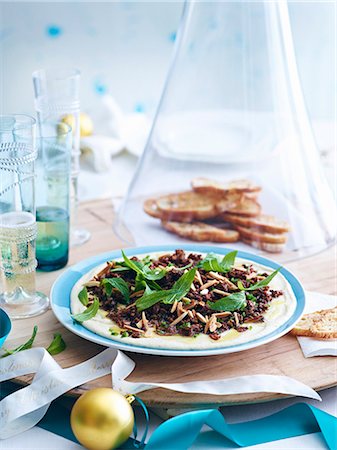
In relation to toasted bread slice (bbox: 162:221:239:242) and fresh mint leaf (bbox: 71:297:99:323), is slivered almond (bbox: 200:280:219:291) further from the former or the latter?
toasted bread slice (bbox: 162:221:239:242)

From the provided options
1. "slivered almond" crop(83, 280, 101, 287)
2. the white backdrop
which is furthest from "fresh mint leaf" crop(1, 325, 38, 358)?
the white backdrop

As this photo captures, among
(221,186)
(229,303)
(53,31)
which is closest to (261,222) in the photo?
(221,186)

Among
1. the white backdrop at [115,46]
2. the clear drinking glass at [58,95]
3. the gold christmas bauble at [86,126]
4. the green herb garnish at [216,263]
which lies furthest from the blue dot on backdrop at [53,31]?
the green herb garnish at [216,263]

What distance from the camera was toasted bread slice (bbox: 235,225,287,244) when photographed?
6.21 feet

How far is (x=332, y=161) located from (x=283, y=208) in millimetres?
638

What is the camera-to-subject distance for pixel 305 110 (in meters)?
1.95

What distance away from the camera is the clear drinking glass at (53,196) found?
1749 mm

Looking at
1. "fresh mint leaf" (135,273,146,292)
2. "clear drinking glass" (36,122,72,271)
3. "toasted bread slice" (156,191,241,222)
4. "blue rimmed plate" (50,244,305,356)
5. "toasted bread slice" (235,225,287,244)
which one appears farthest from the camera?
"toasted bread slice" (156,191,241,222)

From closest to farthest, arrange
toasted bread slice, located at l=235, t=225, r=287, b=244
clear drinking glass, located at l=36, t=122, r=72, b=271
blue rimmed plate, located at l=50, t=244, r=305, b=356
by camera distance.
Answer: blue rimmed plate, located at l=50, t=244, r=305, b=356, clear drinking glass, located at l=36, t=122, r=72, b=271, toasted bread slice, located at l=235, t=225, r=287, b=244

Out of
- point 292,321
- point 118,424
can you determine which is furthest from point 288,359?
point 118,424

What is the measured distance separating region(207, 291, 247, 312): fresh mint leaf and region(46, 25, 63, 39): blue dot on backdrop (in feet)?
6.28

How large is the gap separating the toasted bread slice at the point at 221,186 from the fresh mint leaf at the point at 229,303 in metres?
0.63

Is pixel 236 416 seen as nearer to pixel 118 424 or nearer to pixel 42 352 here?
pixel 118 424

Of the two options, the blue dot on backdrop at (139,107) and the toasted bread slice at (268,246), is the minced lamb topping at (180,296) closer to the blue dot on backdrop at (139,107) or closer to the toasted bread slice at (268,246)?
the toasted bread slice at (268,246)
